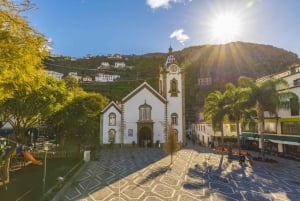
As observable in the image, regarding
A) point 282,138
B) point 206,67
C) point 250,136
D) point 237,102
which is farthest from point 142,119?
point 206,67

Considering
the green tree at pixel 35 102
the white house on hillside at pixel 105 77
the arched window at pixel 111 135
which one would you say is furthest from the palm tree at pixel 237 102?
the white house on hillside at pixel 105 77

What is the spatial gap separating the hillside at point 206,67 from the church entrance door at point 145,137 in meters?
54.4

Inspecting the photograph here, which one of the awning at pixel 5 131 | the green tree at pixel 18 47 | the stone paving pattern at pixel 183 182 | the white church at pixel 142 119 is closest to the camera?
the green tree at pixel 18 47

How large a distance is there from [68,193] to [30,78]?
30.8 ft

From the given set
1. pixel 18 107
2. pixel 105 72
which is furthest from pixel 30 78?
pixel 105 72

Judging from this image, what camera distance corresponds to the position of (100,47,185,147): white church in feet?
135

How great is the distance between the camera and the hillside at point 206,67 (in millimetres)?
103688

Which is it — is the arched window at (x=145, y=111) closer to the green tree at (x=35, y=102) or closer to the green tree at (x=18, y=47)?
the green tree at (x=35, y=102)

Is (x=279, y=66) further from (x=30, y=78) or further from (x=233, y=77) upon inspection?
(x=30, y=78)

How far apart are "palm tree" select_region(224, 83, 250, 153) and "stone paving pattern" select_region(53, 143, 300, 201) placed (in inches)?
278

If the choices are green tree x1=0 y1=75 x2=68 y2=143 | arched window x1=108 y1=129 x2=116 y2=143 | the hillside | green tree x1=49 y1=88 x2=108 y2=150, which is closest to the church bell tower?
arched window x1=108 y1=129 x2=116 y2=143

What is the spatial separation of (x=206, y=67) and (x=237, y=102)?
292 ft

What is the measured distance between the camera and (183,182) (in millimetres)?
17266

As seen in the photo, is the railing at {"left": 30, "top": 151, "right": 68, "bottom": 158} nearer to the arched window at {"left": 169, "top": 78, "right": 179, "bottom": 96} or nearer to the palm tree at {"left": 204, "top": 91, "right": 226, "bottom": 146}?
the palm tree at {"left": 204, "top": 91, "right": 226, "bottom": 146}
